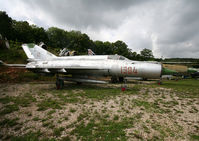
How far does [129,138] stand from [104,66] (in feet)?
16.0

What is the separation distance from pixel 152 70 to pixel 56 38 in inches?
2443

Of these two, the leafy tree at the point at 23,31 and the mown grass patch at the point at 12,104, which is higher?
the leafy tree at the point at 23,31

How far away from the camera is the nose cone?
5.31m

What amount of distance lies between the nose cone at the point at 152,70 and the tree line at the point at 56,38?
91.0ft

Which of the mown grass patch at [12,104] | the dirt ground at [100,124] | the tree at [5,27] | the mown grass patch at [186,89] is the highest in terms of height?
the tree at [5,27]

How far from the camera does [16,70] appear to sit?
35.6 feet

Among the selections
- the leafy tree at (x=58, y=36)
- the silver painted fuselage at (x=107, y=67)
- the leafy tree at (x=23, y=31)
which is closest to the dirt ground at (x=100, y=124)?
the silver painted fuselage at (x=107, y=67)

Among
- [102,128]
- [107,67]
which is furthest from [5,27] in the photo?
[102,128]

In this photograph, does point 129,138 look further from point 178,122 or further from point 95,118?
point 178,122

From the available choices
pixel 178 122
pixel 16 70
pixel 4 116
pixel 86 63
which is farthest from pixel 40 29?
pixel 178 122

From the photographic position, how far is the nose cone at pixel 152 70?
5312 mm

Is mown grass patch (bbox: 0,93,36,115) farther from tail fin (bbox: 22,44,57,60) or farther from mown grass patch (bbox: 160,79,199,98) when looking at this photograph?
mown grass patch (bbox: 160,79,199,98)

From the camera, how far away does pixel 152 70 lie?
537 centimetres

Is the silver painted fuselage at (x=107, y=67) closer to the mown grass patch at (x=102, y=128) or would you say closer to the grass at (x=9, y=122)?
the mown grass patch at (x=102, y=128)
